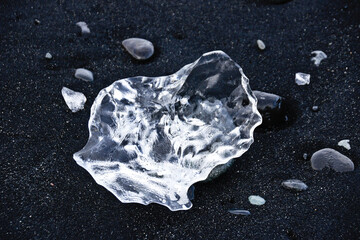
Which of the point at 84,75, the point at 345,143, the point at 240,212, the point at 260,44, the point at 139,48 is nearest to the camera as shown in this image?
the point at 240,212

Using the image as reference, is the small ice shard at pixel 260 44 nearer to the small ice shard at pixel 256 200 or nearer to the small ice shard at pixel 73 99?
the small ice shard at pixel 256 200

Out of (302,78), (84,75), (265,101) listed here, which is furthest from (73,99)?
(302,78)

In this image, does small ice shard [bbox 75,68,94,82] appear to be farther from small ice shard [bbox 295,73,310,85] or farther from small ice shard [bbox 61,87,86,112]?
small ice shard [bbox 295,73,310,85]

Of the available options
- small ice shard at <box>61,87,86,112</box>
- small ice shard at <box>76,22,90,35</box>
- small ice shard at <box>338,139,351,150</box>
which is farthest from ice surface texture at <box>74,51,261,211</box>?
small ice shard at <box>76,22,90,35</box>

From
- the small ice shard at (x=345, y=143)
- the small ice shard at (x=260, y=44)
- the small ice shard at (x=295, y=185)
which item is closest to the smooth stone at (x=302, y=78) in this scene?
the small ice shard at (x=260, y=44)

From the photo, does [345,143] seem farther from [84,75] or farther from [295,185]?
[84,75]

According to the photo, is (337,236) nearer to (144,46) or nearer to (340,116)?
(340,116)
